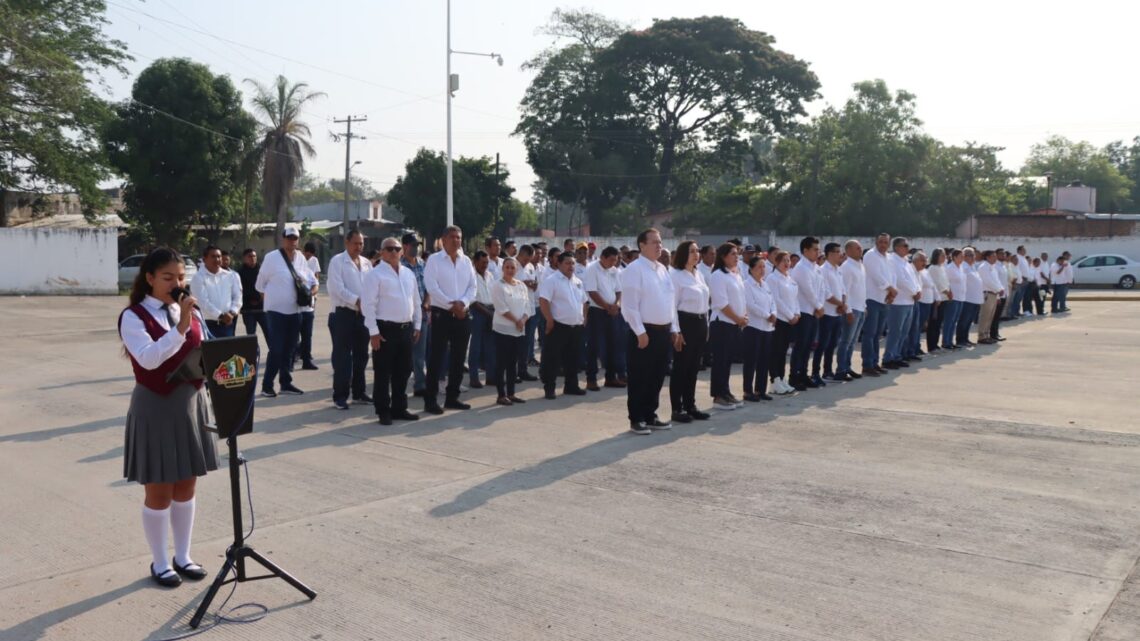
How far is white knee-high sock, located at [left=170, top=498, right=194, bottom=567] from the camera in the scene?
516 cm

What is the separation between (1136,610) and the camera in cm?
479

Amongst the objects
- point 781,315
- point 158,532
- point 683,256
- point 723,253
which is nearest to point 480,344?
point 723,253

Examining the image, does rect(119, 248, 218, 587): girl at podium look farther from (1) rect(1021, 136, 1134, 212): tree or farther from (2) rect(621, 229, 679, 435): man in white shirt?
(1) rect(1021, 136, 1134, 212): tree

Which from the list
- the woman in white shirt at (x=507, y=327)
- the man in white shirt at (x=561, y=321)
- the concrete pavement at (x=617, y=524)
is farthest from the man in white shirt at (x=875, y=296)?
the woman in white shirt at (x=507, y=327)

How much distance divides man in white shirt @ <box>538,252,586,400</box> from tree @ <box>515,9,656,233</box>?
4354 centimetres

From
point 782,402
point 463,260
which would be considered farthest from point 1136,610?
point 463,260

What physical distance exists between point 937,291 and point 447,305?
32.3 ft

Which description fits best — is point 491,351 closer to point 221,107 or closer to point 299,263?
point 299,263

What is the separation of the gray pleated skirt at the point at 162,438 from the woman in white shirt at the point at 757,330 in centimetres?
731

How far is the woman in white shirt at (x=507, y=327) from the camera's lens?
11.1 meters

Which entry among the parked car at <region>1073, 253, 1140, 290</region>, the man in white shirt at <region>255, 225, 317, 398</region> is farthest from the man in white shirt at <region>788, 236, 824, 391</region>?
the parked car at <region>1073, 253, 1140, 290</region>

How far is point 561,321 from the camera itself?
38.0 feet

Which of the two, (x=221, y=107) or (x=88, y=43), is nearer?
(x=88, y=43)

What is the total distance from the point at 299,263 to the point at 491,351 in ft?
8.66
